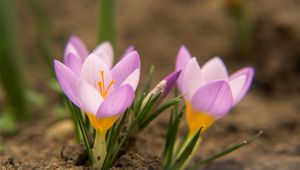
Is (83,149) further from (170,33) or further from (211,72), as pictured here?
(170,33)

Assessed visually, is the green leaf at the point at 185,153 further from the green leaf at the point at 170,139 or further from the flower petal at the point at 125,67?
the flower petal at the point at 125,67

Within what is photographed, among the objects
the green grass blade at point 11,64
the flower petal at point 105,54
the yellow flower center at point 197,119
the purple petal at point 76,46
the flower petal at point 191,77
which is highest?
the green grass blade at point 11,64

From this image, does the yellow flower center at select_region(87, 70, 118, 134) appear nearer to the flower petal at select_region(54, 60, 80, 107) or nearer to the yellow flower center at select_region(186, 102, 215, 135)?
the flower petal at select_region(54, 60, 80, 107)

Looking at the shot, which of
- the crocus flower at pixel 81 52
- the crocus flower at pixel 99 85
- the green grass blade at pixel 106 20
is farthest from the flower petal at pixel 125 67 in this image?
the green grass blade at pixel 106 20

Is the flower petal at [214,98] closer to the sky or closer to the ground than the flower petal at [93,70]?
closer to the ground

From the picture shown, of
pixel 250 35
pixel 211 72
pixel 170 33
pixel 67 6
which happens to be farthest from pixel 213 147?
pixel 67 6

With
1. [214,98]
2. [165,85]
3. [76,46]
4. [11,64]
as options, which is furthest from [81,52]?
[11,64]
